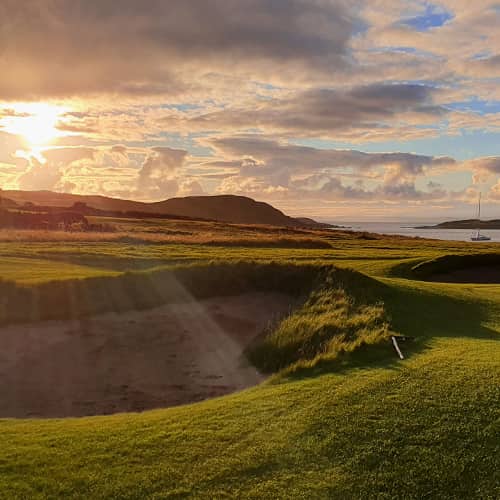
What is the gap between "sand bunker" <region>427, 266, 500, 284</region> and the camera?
3208 cm

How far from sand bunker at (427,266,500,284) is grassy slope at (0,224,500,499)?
21450 millimetres

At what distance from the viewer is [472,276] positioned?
1293 inches

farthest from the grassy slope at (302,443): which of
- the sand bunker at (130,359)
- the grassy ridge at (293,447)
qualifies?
the sand bunker at (130,359)

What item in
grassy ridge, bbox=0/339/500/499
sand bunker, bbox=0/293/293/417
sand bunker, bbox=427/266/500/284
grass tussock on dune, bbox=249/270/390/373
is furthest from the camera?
sand bunker, bbox=427/266/500/284

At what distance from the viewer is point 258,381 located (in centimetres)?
1529

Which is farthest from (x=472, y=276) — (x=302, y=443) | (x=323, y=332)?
(x=302, y=443)

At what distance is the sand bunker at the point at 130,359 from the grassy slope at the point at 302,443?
4.03 metres

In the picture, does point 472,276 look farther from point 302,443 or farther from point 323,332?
point 302,443

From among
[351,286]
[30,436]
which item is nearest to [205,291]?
[351,286]

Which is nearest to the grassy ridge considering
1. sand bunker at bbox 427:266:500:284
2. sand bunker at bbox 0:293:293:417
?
sand bunker at bbox 0:293:293:417

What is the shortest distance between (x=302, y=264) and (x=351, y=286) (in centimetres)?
424

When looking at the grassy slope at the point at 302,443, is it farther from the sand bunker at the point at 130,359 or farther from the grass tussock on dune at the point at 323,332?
the sand bunker at the point at 130,359

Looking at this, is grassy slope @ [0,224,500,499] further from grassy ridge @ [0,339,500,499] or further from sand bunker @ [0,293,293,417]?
sand bunker @ [0,293,293,417]

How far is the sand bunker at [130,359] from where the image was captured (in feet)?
49.2
